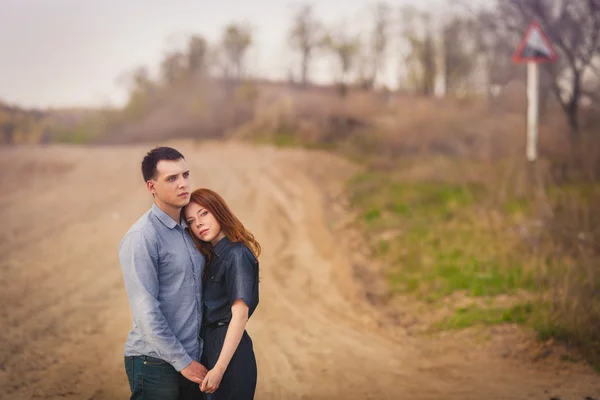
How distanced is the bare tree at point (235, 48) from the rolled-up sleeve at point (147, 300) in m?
32.6

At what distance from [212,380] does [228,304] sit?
0.42 metres

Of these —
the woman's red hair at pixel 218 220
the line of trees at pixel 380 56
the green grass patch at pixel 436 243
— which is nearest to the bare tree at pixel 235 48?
the line of trees at pixel 380 56

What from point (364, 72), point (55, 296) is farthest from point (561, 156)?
point (364, 72)

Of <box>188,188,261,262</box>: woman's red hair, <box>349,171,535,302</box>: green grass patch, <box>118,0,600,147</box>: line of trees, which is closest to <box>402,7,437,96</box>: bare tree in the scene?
<box>118,0,600,147</box>: line of trees

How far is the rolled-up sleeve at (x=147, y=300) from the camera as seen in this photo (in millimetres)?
3484

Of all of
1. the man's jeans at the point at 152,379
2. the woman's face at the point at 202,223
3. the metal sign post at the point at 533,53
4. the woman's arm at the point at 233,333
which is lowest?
the man's jeans at the point at 152,379

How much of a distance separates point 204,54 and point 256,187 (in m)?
21.4

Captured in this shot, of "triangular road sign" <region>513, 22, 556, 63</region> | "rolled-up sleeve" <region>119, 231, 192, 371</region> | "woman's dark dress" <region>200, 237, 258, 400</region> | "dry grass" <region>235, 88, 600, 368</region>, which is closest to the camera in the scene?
"rolled-up sleeve" <region>119, 231, 192, 371</region>

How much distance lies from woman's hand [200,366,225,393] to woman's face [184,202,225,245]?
2.28 feet

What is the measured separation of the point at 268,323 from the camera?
8172 millimetres

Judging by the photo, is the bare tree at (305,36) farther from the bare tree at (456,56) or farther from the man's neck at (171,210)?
the man's neck at (171,210)

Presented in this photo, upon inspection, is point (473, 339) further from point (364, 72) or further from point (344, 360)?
point (364, 72)

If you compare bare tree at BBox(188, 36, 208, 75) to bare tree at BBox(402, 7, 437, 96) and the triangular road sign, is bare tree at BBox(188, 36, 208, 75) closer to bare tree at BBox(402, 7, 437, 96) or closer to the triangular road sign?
bare tree at BBox(402, 7, 437, 96)

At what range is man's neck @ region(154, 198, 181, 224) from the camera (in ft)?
12.3
